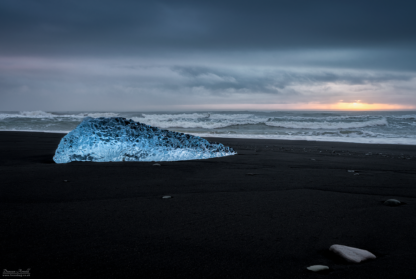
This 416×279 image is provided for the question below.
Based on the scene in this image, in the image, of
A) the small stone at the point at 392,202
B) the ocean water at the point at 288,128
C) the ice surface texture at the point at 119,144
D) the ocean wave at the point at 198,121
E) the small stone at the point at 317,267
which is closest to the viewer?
the small stone at the point at 317,267

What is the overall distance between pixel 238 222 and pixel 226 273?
2.24ft

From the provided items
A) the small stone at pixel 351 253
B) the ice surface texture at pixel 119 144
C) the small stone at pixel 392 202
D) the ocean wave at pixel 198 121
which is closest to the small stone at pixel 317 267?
the small stone at pixel 351 253

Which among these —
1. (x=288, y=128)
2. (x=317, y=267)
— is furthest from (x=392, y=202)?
(x=288, y=128)

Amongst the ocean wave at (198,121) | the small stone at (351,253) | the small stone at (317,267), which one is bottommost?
the small stone at (317,267)

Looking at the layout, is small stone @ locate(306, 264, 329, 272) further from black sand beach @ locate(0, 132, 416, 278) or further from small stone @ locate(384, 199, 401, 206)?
small stone @ locate(384, 199, 401, 206)

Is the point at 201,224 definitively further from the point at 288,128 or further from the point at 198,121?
the point at 198,121

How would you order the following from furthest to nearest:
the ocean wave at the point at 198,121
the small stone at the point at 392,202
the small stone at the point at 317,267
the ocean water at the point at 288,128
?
the ocean wave at the point at 198,121 → the ocean water at the point at 288,128 → the small stone at the point at 392,202 → the small stone at the point at 317,267

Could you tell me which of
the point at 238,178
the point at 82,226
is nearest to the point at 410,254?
the point at 82,226

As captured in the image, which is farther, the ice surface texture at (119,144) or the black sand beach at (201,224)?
the ice surface texture at (119,144)

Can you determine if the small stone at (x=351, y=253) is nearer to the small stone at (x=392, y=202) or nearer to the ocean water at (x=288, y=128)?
the small stone at (x=392, y=202)

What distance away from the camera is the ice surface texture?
4.69 m

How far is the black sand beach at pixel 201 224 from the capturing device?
4.66 feet

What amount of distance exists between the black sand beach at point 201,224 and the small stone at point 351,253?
0.11ft

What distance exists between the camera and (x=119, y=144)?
482cm
